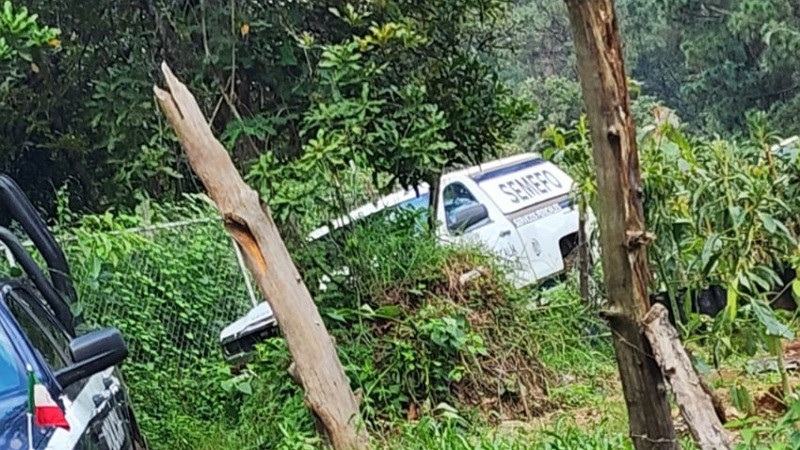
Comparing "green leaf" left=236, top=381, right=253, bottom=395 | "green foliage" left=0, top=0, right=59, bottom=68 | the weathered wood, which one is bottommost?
Answer: "green leaf" left=236, top=381, right=253, bottom=395

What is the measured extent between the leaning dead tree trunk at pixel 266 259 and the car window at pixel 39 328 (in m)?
0.86

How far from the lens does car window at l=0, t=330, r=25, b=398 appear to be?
7.77 ft

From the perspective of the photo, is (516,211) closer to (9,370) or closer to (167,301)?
(167,301)

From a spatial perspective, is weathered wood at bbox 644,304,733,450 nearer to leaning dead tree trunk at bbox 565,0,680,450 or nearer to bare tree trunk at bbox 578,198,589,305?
leaning dead tree trunk at bbox 565,0,680,450

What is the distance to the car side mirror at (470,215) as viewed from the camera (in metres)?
6.91

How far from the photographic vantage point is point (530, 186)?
7898mm

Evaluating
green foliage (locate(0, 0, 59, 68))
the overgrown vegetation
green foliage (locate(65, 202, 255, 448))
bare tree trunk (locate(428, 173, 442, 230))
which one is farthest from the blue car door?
bare tree trunk (locate(428, 173, 442, 230))

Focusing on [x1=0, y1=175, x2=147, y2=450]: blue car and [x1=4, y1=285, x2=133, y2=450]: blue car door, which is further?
[x1=4, y1=285, x2=133, y2=450]: blue car door

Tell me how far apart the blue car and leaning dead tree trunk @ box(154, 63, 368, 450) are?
2.51 ft

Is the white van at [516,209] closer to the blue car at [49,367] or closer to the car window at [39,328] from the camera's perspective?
the blue car at [49,367]

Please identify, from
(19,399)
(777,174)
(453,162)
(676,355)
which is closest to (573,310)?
(453,162)

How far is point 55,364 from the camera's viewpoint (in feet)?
9.73

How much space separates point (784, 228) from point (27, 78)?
4.59 m

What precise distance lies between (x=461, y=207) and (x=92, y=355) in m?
5.12
